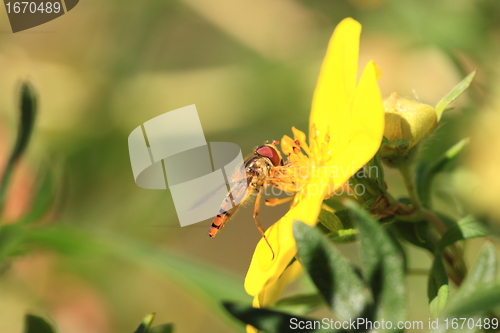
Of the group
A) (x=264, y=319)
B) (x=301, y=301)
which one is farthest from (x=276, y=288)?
(x=264, y=319)

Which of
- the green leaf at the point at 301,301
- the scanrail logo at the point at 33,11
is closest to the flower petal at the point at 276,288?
the green leaf at the point at 301,301

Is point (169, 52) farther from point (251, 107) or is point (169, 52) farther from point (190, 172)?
point (190, 172)

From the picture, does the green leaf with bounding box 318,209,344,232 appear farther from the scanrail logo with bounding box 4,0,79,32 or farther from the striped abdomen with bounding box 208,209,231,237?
the scanrail logo with bounding box 4,0,79,32

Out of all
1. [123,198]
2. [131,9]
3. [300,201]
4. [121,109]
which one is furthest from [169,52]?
[300,201]

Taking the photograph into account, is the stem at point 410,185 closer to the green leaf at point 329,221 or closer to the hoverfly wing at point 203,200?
the green leaf at point 329,221

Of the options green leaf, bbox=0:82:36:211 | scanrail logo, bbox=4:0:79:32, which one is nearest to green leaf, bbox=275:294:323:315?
green leaf, bbox=0:82:36:211

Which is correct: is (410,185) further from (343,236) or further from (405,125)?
(343,236)

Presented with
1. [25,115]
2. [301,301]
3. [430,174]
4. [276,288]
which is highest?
[25,115]
